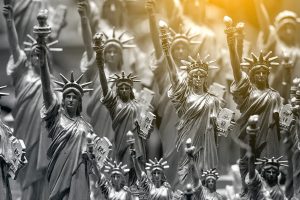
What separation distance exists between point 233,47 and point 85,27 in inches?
135

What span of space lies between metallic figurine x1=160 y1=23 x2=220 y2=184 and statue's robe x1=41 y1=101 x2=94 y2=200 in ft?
5.97

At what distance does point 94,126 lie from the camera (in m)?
30.6

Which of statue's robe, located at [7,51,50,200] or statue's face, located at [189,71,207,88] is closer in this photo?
statue's face, located at [189,71,207,88]

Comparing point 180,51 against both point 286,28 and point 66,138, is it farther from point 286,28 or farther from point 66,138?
point 66,138

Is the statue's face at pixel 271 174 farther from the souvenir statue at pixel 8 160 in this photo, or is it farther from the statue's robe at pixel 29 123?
the statue's robe at pixel 29 123

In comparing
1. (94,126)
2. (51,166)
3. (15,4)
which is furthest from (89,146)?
(15,4)

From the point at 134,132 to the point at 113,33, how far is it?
2.46m

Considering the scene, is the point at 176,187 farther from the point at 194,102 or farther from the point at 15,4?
the point at 15,4

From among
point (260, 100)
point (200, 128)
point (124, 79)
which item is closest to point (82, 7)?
point (124, 79)

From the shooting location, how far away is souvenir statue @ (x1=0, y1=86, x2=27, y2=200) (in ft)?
90.5

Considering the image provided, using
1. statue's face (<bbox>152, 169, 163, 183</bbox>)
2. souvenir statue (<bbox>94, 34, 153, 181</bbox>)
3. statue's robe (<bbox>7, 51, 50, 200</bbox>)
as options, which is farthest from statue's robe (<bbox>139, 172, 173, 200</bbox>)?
statue's robe (<bbox>7, 51, 50, 200</bbox>)

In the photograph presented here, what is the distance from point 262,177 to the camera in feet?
90.1

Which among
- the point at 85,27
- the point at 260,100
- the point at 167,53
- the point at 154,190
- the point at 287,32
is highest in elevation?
the point at 85,27

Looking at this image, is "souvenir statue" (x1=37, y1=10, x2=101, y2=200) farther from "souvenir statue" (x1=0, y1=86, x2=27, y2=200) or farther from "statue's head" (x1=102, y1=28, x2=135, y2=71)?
"statue's head" (x1=102, y1=28, x2=135, y2=71)
